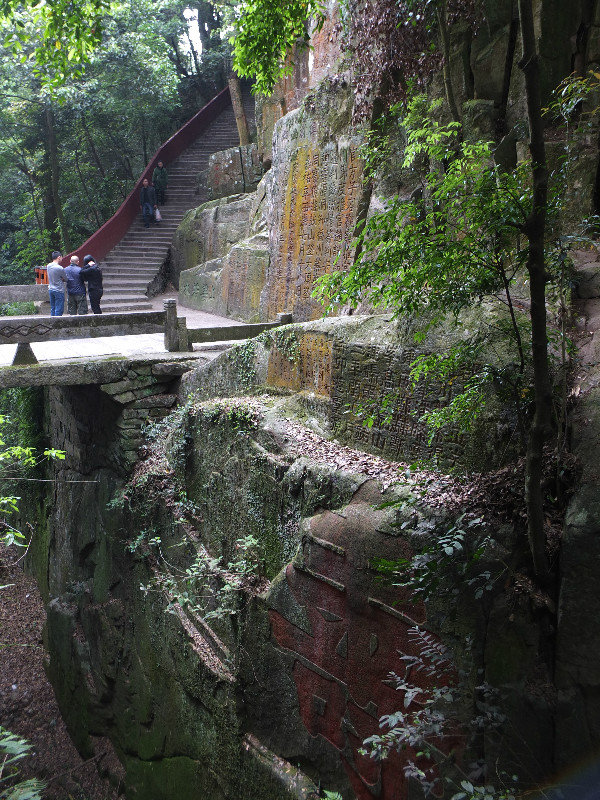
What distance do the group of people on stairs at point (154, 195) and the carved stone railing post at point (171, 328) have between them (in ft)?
33.2

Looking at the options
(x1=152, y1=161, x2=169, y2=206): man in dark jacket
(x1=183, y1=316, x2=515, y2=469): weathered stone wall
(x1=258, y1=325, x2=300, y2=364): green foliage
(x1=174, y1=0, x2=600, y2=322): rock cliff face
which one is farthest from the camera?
(x1=152, y1=161, x2=169, y2=206): man in dark jacket

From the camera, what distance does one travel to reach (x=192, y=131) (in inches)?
802

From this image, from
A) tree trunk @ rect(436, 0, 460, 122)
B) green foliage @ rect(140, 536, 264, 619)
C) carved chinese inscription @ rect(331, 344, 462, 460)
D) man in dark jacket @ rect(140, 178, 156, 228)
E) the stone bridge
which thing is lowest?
green foliage @ rect(140, 536, 264, 619)

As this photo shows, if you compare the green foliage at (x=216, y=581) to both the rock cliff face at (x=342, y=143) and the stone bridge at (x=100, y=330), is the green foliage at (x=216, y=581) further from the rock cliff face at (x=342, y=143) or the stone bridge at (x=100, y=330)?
the rock cliff face at (x=342, y=143)

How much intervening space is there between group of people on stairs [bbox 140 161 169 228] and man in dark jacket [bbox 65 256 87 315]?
691 cm

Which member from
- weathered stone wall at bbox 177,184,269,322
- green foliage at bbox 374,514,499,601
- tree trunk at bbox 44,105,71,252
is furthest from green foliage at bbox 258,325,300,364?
tree trunk at bbox 44,105,71,252

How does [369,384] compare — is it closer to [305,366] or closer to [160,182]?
[305,366]

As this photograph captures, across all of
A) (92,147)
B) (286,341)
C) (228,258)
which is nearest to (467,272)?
(286,341)

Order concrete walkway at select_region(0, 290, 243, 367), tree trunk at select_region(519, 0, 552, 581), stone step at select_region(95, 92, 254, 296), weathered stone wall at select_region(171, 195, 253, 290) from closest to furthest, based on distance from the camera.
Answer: tree trunk at select_region(519, 0, 552, 581) → concrete walkway at select_region(0, 290, 243, 367) → weathered stone wall at select_region(171, 195, 253, 290) → stone step at select_region(95, 92, 254, 296)

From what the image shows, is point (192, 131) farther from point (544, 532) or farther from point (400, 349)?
point (544, 532)

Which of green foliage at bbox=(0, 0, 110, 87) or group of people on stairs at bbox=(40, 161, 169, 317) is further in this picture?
group of people on stairs at bbox=(40, 161, 169, 317)

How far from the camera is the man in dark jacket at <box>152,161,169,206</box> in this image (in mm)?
18141

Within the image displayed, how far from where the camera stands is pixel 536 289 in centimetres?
329

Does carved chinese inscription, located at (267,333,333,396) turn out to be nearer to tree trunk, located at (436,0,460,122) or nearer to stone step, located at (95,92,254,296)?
tree trunk, located at (436,0,460,122)
